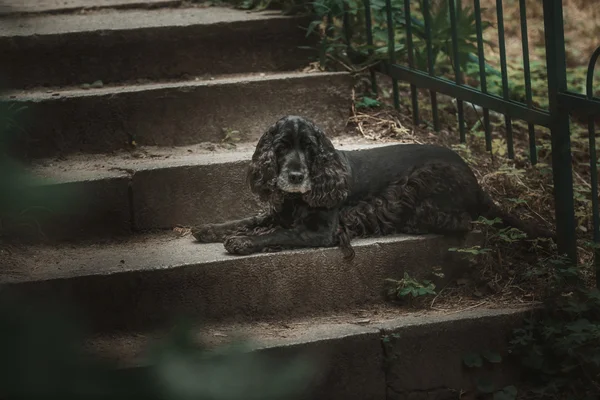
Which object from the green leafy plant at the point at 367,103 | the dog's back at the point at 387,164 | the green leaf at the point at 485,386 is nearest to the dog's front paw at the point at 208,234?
the dog's back at the point at 387,164

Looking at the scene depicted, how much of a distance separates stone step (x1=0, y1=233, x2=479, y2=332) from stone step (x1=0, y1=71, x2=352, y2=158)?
2.87 feet

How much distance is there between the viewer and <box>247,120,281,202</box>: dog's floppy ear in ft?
13.9

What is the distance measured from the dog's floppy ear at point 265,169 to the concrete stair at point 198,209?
1.16ft

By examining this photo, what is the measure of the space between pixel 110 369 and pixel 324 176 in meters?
3.33

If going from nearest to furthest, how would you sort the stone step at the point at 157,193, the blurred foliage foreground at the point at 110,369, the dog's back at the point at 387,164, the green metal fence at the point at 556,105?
the blurred foliage foreground at the point at 110,369, the green metal fence at the point at 556,105, the dog's back at the point at 387,164, the stone step at the point at 157,193

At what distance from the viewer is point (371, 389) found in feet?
13.2

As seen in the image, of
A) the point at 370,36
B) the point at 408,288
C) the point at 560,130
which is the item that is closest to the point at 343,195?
the point at 408,288

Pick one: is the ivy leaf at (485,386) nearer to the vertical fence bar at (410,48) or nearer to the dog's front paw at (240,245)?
the dog's front paw at (240,245)

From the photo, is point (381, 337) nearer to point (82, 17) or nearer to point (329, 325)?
point (329, 325)

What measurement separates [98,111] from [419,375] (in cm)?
256

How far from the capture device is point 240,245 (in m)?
4.23

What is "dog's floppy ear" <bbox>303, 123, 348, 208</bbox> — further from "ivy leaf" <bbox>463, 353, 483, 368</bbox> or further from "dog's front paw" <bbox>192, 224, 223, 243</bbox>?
"ivy leaf" <bbox>463, 353, 483, 368</bbox>

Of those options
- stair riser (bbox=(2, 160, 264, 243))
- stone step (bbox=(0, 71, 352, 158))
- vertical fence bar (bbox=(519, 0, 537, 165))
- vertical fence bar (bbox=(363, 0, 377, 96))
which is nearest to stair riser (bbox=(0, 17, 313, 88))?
stone step (bbox=(0, 71, 352, 158))

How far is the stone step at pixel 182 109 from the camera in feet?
16.8
